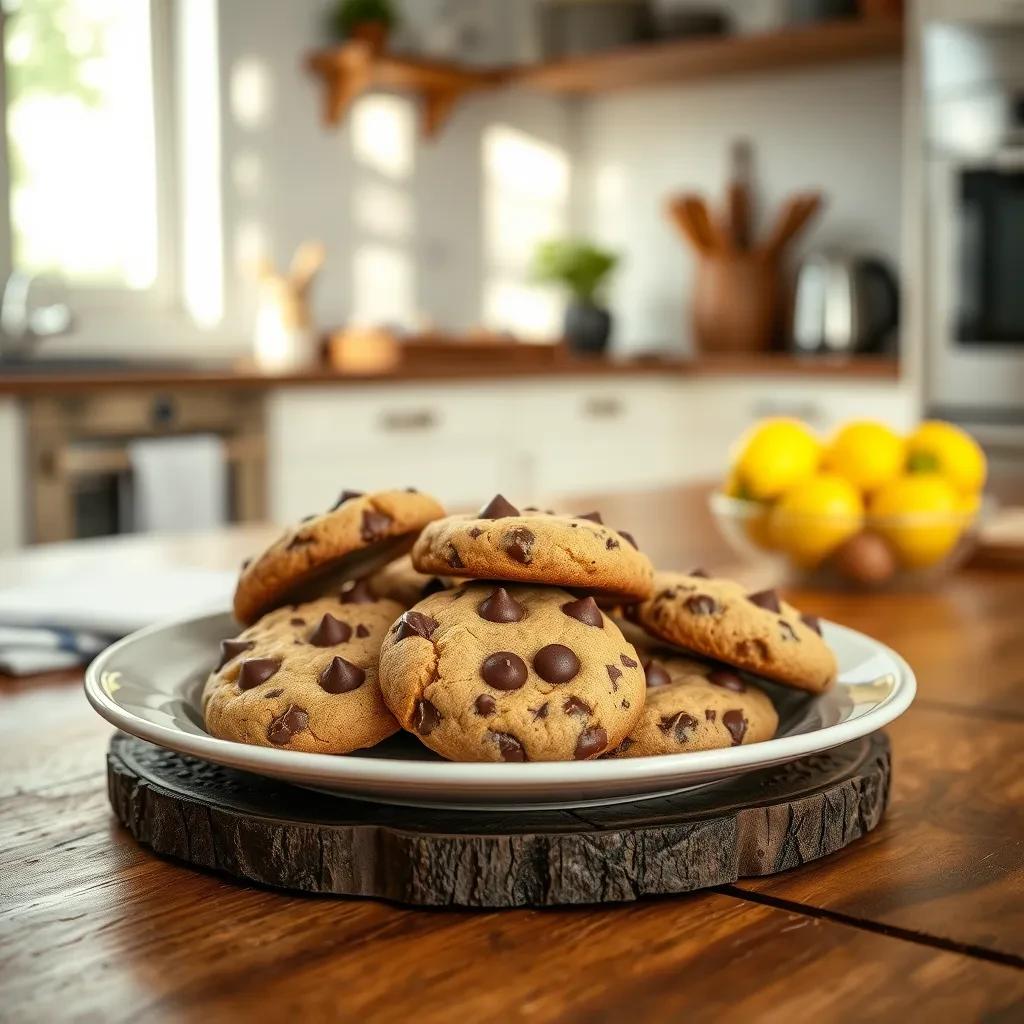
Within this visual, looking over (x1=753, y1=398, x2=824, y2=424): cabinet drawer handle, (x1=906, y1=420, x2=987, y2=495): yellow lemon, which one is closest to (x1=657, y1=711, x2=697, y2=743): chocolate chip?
(x1=906, y1=420, x2=987, y2=495): yellow lemon

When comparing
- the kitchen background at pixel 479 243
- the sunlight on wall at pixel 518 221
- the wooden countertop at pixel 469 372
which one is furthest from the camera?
the sunlight on wall at pixel 518 221

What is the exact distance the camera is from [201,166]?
4.10m

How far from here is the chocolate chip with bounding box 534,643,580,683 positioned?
59 cm

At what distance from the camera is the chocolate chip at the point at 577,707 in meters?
0.58

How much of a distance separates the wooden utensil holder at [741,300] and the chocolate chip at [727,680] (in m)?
3.95

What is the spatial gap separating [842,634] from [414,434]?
9.39 feet

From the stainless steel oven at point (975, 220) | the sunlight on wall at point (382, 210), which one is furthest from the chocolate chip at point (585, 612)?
the sunlight on wall at point (382, 210)

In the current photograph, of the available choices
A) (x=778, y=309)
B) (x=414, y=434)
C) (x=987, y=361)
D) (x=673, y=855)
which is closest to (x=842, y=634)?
(x=673, y=855)

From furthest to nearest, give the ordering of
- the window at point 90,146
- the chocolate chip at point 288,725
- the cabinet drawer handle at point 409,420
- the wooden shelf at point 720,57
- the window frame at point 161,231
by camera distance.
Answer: the wooden shelf at point 720,57 < the window frame at point 161,231 < the window at point 90,146 < the cabinet drawer handle at point 409,420 < the chocolate chip at point 288,725

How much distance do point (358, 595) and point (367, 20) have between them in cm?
384

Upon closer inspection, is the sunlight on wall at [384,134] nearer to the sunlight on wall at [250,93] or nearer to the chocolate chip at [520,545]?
the sunlight on wall at [250,93]

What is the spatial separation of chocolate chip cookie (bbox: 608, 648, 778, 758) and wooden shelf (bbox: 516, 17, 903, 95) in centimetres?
368

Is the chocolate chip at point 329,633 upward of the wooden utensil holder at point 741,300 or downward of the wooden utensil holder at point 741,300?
downward

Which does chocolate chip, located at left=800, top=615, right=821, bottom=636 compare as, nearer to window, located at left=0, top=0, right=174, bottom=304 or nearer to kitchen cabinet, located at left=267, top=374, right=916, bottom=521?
kitchen cabinet, located at left=267, top=374, right=916, bottom=521
